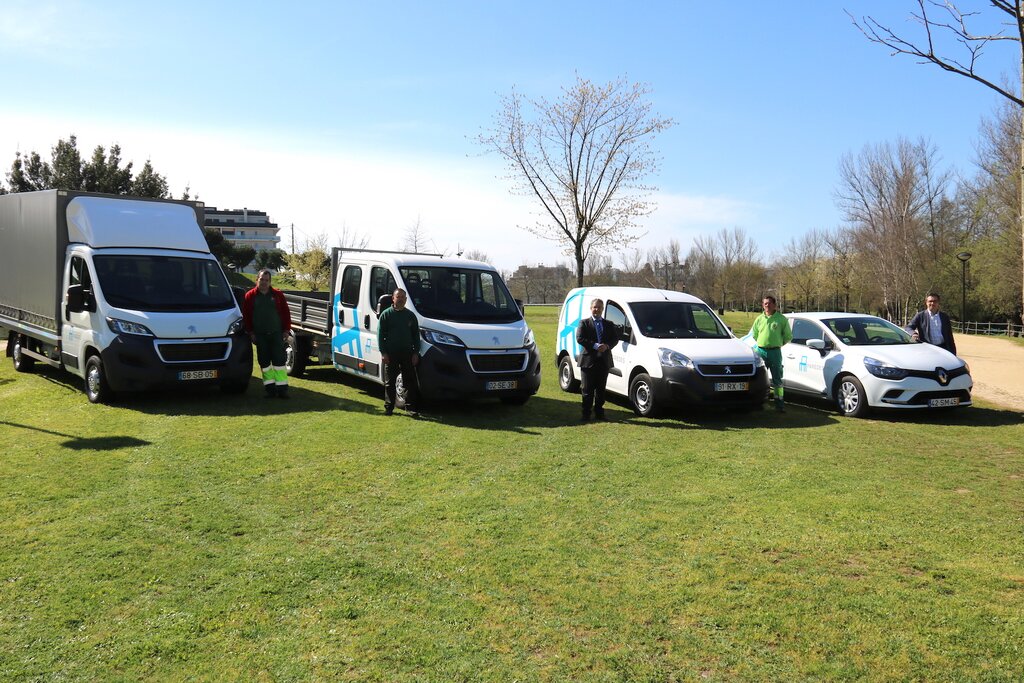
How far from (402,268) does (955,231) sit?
58.3 m

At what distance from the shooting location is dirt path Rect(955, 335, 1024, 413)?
46.7ft

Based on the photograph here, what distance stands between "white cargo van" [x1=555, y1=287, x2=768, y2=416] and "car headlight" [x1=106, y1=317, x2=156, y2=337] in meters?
6.72

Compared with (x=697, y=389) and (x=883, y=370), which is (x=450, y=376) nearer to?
Answer: (x=697, y=389)

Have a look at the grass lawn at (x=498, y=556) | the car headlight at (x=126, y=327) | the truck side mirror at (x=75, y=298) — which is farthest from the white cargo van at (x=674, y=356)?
the truck side mirror at (x=75, y=298)

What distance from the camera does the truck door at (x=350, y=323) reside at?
39.7ft

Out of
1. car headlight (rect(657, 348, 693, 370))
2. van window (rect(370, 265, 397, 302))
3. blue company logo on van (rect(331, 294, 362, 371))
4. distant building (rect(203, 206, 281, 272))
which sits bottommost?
car headlight (rect(657, 348, 693, 370))

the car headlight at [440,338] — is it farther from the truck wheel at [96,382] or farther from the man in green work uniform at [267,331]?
the truck wheel at [96,382]

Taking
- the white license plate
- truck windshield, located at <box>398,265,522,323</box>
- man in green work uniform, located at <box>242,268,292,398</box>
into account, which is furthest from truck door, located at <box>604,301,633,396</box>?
man in green work uniform, located at <box>242,268,292,398</box>

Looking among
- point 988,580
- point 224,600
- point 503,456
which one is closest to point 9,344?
point 503,456

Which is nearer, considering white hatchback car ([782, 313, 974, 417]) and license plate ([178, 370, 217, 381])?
license plate ([178, 370, 217, 381])

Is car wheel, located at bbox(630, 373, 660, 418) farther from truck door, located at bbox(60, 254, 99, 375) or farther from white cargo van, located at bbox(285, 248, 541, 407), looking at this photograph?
truck door, located at bbox(60, 254, 99, 375)

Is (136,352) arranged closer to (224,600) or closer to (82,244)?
(82,244)

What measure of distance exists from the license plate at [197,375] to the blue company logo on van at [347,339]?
6.91 ft

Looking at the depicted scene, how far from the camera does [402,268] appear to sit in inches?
452
